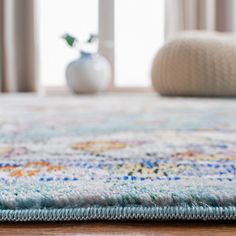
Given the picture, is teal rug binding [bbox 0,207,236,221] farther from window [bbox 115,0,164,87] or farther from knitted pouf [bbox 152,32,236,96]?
window [bbox 115,0,164,87]

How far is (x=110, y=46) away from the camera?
2586 millimetres

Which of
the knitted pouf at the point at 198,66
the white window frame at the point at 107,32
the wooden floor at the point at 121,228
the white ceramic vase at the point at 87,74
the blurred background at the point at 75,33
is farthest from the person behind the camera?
the white window frame at the point at 107,32

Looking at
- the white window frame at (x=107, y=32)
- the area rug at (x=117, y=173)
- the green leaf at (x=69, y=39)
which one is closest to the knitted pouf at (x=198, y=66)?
the green leaf at (x=69, y=39)

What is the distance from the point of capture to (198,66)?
1.85 m

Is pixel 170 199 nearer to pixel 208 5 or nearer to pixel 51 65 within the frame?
pixel 208 5

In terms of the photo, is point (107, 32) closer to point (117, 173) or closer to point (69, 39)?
point (69, 39)

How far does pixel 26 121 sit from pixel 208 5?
61.6 inches

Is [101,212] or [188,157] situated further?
[188,157]

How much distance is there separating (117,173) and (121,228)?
5.2 inches

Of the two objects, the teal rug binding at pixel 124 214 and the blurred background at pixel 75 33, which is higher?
the blurred background at pixel 75 33

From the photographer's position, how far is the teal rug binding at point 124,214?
351mm

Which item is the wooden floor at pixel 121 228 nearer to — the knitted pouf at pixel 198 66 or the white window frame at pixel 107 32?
the knitted pouf at pixel 198 66

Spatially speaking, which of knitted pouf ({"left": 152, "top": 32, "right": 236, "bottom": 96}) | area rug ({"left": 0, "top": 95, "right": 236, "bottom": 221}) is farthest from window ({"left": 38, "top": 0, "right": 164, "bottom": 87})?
area rug ({"left": 0, "top": 95, "right": 236, "bottom": 221})

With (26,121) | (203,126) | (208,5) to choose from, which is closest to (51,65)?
(208,5)
